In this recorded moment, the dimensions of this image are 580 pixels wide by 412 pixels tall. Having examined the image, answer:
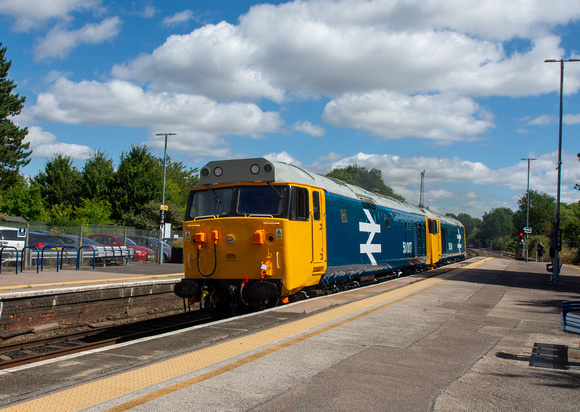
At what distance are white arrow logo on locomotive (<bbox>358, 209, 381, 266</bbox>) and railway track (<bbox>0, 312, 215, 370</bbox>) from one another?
474cm

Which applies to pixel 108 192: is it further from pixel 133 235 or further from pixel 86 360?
pixel 86 360

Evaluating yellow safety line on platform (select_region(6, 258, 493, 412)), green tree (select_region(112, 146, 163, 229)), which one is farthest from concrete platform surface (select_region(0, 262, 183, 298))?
green tree (select_region(112, 146, 163, 229))

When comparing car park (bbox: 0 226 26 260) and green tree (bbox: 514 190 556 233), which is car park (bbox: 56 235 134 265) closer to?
car park (bbox: 0 226 26 260)

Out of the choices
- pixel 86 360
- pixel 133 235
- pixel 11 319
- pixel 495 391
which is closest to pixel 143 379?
pixel 86 360

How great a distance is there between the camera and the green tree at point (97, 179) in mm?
48844

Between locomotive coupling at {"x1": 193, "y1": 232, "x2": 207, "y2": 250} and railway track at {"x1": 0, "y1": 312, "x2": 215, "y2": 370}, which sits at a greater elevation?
locomotive coupling at {"x1": 193, "y1": 232, "x2": 207, "y2": 250}

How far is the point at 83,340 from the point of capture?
10289 mm

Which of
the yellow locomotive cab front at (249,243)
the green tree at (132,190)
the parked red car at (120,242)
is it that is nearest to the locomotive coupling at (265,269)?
the yellow locomotive cab front at (249,243)

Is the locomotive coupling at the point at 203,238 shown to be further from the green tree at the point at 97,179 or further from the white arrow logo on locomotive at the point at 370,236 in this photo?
the green tree at the point at 97,179

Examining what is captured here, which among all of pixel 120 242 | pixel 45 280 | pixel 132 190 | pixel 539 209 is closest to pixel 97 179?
pixel 132 190

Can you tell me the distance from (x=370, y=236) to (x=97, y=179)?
4081 centimetres

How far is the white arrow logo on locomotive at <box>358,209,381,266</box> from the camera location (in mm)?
13750

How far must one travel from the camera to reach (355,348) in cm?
621

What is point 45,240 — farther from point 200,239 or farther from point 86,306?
point 200,239
